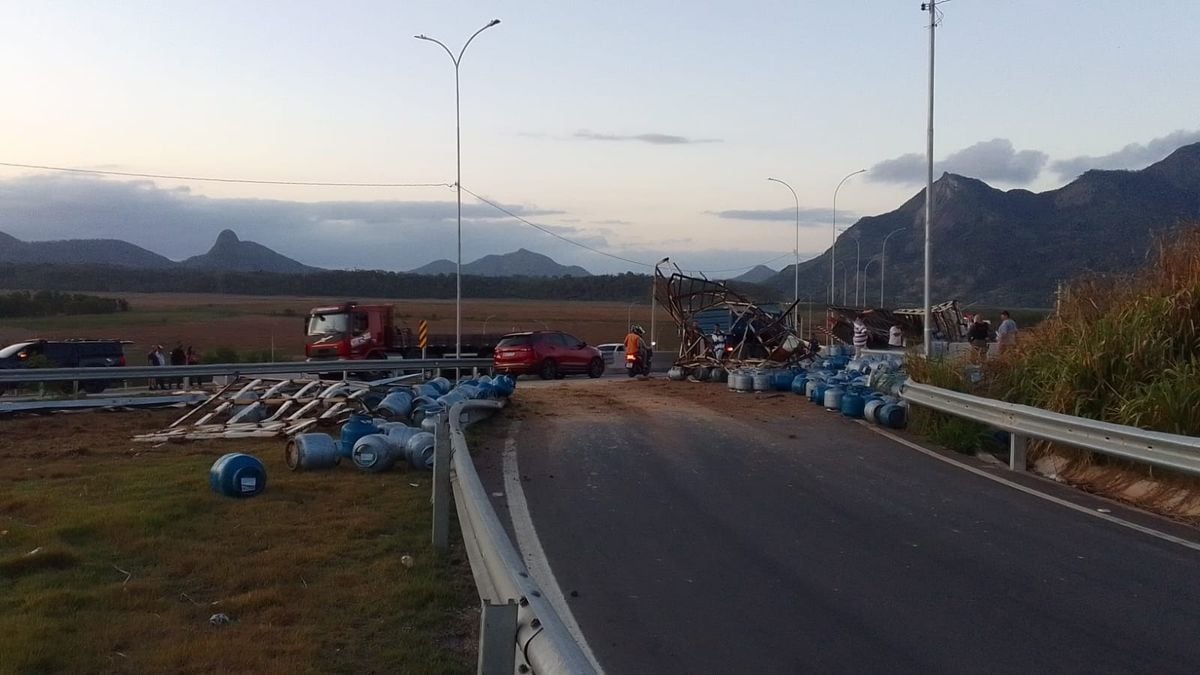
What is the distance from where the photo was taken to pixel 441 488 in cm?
828

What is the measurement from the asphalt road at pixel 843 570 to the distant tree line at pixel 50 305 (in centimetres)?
6241

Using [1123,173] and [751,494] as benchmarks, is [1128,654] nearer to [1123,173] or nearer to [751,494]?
[751,494]

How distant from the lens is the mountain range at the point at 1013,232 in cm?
7442

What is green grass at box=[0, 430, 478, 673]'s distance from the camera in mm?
5926

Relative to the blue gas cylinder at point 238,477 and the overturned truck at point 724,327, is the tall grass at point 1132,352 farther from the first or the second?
the overturned truck at point 724,327

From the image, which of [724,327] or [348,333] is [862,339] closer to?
[724,327]

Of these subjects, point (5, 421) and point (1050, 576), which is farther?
point (5, 421)

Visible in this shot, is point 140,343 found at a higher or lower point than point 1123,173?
lower

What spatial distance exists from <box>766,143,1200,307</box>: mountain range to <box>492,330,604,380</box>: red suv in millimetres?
33232

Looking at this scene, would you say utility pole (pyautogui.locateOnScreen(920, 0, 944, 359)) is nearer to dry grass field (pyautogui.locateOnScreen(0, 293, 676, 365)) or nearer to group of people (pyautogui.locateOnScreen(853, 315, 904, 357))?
group of people (pyautogui.locateOnScreen(853, 315, 904, 357))

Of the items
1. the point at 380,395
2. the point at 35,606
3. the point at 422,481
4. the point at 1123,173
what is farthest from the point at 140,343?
the point at 1123,173

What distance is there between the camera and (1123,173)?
86438 mm

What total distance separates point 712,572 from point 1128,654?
271cm

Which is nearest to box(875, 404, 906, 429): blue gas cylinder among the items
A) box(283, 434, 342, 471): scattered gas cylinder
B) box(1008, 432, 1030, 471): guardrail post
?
box(1008, 432, 1030, 471): guardrail post
